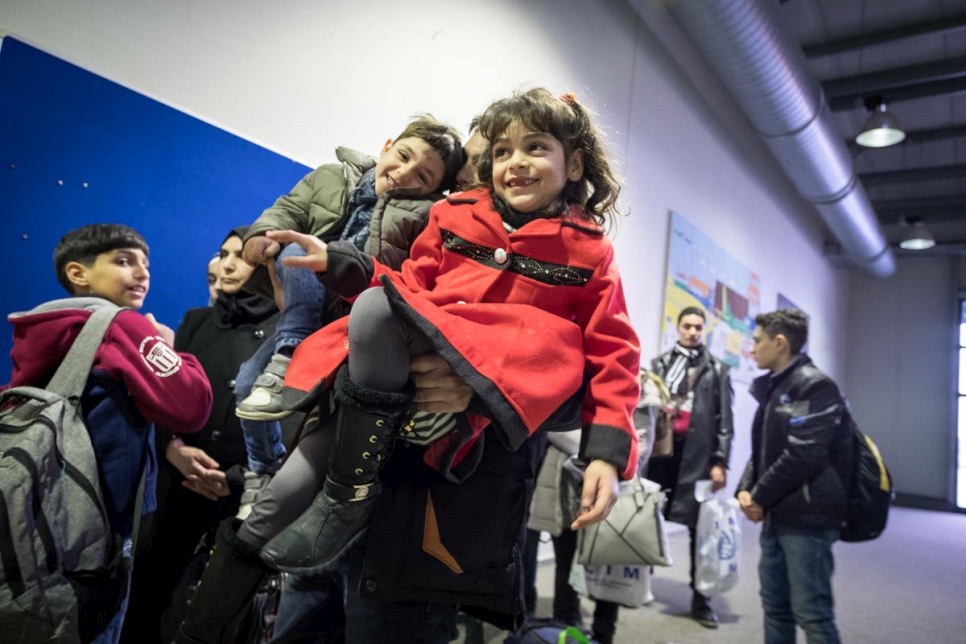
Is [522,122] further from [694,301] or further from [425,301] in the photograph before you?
[694,301]

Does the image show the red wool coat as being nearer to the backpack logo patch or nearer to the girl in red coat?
the girl in red coat

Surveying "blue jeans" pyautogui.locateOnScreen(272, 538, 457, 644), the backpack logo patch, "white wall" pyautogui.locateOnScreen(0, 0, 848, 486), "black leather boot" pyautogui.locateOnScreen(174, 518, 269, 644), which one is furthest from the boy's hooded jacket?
"white wall" pyautogui.locateOnScreen(0, 0, 848, 486)

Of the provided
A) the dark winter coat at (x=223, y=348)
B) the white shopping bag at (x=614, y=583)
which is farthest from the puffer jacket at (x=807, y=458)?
the dark winter coat at (x=223, y=348)

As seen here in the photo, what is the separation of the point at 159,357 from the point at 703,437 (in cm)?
316

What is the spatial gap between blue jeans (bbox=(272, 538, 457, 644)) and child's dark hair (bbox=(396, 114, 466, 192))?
824 millimetres

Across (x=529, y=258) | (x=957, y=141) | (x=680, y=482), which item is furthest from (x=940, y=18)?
(x=529, y=258)

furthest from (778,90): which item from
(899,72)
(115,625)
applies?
(115,625)

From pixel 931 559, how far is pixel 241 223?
7.28 metres

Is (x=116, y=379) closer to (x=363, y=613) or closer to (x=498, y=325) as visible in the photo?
(x=363, y=613)

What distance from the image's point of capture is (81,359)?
1.40 metres

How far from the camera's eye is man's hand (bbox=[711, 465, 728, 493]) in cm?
350

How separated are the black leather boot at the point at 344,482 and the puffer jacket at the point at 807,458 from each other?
2.24 m

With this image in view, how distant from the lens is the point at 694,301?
5.53 meters

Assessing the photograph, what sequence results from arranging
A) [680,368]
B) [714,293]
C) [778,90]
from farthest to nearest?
[714,293] < [778,90] < [680,368]
